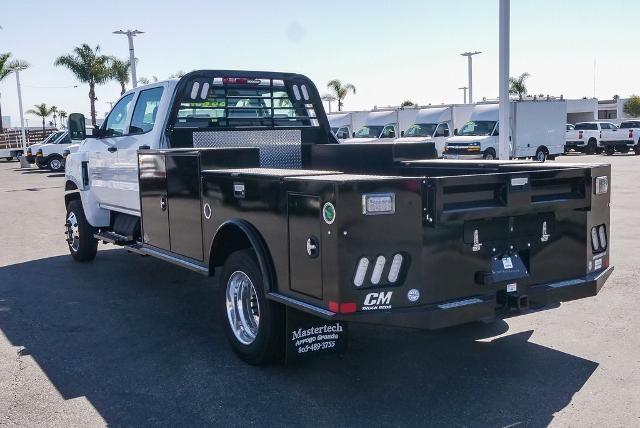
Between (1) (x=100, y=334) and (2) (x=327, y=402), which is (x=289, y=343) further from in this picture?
(1) (x=100, y=334)

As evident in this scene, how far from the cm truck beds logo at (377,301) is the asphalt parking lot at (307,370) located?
716 millimetres

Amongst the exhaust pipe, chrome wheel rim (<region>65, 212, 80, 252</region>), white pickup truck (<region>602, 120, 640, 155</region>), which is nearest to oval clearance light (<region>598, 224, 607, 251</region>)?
the exhaust pipe

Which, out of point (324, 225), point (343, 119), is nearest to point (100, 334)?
point (324, 225)

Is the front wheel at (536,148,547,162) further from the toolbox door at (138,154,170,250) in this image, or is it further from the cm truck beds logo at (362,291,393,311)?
the cm truck beds logo at (362,291,393,311)

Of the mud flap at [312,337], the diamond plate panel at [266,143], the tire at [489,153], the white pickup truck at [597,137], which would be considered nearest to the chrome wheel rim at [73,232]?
the diamond plate panel at [266,143]

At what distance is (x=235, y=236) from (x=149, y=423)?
5.25ft

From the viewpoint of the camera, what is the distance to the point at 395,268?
13.7 ft

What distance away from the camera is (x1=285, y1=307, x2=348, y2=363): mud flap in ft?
15.7

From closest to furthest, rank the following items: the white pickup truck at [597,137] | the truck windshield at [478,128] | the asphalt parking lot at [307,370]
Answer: the asphalt parking lot at [307,370]
the truck windshield at [478,128]
the white pickup truck at [597,137]

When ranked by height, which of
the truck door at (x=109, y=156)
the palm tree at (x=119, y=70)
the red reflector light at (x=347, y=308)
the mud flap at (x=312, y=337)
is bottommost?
the mud flap at (x=312, y=337)

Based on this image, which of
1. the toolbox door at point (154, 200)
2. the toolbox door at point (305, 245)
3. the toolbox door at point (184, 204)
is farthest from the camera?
the toolbox door at point (154, 200)

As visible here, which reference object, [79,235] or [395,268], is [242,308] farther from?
[79,235]

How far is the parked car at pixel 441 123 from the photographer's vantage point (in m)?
32.1

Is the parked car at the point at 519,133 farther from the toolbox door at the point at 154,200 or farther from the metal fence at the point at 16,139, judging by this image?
the metal fence at the point at 16,139
